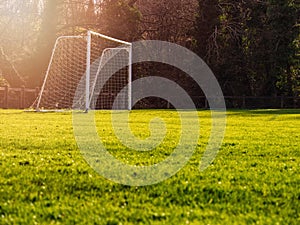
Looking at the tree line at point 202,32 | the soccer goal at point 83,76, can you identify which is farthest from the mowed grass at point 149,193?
the tree line at point 202,32

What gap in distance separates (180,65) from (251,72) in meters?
4.59

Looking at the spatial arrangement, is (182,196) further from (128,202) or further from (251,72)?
(251,72)

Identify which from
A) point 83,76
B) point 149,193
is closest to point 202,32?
point 83,76

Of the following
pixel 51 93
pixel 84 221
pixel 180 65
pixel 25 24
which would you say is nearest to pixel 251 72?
pixel 180 65

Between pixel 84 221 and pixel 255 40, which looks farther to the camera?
pixel 255 40

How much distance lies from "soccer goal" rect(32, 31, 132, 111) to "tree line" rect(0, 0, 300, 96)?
9.98 feet

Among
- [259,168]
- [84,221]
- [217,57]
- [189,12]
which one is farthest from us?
[189,12]

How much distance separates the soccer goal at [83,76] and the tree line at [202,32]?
3043 millimetres

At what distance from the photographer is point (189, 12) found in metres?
30.1

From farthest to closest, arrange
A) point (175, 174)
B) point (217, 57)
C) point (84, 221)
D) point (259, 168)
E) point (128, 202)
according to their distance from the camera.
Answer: point (217, 57) → point (259, 168) → point (175, 174) → point (128, 202) → point (84, 221)

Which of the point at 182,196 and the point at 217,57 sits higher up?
the point at 217,57

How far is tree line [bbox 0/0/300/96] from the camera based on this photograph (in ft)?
90.4

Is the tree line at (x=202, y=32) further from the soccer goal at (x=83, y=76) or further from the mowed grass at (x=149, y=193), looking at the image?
the mowed grass at (x=149, y=193)

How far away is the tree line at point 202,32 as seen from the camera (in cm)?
2755
